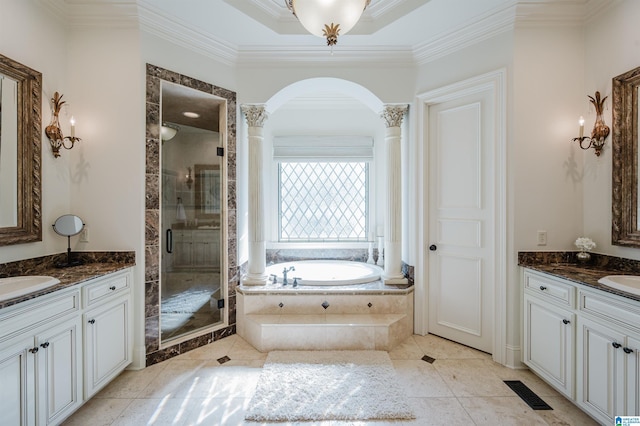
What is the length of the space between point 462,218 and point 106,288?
2.85m

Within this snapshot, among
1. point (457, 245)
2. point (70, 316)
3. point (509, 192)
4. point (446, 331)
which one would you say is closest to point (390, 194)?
point (457, 245)

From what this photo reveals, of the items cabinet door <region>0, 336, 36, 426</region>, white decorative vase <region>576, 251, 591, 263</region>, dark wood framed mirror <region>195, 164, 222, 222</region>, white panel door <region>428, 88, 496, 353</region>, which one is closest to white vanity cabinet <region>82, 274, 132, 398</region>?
cabinet door <region>0, 336, 36, 426</region>

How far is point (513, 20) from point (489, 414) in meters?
2.82

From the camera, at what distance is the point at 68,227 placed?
2.12 meters

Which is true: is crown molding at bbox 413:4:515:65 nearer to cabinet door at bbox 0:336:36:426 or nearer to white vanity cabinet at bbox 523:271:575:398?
white vanity cabinet at bbox 523:271:575:398

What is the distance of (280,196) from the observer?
4.04m

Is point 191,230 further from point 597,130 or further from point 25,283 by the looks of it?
point 597,130

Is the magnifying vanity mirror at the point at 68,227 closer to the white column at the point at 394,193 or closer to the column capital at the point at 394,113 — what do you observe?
the white column at the point at 394,193

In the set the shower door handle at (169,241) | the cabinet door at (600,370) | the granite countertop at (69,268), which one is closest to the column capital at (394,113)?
the cabinet door at (600,370)

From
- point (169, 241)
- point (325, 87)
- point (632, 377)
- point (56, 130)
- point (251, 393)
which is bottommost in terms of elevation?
point (251, 393)

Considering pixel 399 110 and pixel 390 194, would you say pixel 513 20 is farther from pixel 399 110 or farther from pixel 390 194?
pixel 390 194

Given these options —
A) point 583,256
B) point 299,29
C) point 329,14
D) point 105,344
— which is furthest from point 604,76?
point 105,344

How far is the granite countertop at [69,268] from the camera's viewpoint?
5.50ft

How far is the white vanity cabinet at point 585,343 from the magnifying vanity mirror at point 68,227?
3380mm
